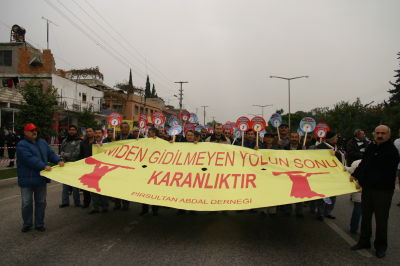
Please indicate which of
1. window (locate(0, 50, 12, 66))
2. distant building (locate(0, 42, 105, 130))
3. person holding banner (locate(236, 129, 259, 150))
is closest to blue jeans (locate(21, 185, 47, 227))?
person holding banner (locate(236, 129, 259, 150))

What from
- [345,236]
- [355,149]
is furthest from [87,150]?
[355,149]

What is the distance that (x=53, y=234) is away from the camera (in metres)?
5.04

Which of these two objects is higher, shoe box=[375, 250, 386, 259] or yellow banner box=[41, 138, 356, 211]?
yellow banner box=[41, 138, 356, 211]

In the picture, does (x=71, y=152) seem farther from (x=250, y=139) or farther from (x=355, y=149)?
(x=355, y=149)

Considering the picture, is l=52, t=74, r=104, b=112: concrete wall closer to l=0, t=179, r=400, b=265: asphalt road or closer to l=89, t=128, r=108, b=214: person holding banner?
l=89, t=128, r=108, b=214: person holding banner

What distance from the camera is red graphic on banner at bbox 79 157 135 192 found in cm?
531

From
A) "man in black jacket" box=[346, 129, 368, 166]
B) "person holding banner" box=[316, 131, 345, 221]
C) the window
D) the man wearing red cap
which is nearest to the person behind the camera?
the man wearing red cap

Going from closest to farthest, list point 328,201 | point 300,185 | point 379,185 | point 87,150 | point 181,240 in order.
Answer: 1. point 379,185
2. point 181,240
3. point 300,185
4. point 328,201
5. point 87,150

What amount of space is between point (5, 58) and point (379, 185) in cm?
4128

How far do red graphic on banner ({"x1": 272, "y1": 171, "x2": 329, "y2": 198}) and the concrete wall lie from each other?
32596 mm

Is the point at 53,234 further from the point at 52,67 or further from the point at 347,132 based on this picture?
the point at 347,132

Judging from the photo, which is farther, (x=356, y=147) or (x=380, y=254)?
(x=356, y=147)

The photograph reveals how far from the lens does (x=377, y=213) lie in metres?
4.39

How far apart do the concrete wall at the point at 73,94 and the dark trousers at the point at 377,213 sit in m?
33.8
